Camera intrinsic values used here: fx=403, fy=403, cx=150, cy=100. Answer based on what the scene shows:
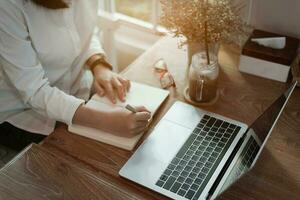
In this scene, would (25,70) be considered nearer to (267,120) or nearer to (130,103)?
(130,103)

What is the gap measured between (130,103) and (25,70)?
1.07 feet

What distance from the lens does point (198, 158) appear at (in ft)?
3.41

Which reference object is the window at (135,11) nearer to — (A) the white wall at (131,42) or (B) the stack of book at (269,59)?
(A) the white wall at (131,42)

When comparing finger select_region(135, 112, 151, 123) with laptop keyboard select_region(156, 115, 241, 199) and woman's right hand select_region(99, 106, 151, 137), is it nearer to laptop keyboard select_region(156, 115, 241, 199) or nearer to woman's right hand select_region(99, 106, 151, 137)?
woman's right hand select_region(99, 106, 151, 137)

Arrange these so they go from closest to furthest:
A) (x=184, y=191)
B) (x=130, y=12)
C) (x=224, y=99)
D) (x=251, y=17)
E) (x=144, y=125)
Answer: (x=184, y=191), (x=144, y=125), (x=224, y=99), (x=251, y=17), (x=130, y=12)

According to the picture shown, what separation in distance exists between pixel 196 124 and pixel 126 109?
0.67 ft

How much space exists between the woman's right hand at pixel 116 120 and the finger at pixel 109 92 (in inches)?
2.6

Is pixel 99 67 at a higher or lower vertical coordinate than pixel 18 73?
lower

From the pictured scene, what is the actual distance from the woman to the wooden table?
0.23 ft

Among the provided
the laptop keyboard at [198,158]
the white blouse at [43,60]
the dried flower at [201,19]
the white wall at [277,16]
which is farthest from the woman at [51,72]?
the white wall at [277,16]

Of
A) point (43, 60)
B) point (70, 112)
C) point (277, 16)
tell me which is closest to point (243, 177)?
point (70, 112)

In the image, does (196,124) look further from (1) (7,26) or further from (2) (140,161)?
(1) (7,26)

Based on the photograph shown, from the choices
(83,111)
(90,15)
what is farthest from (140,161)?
(90,15)

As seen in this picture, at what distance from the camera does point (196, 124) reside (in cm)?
114
